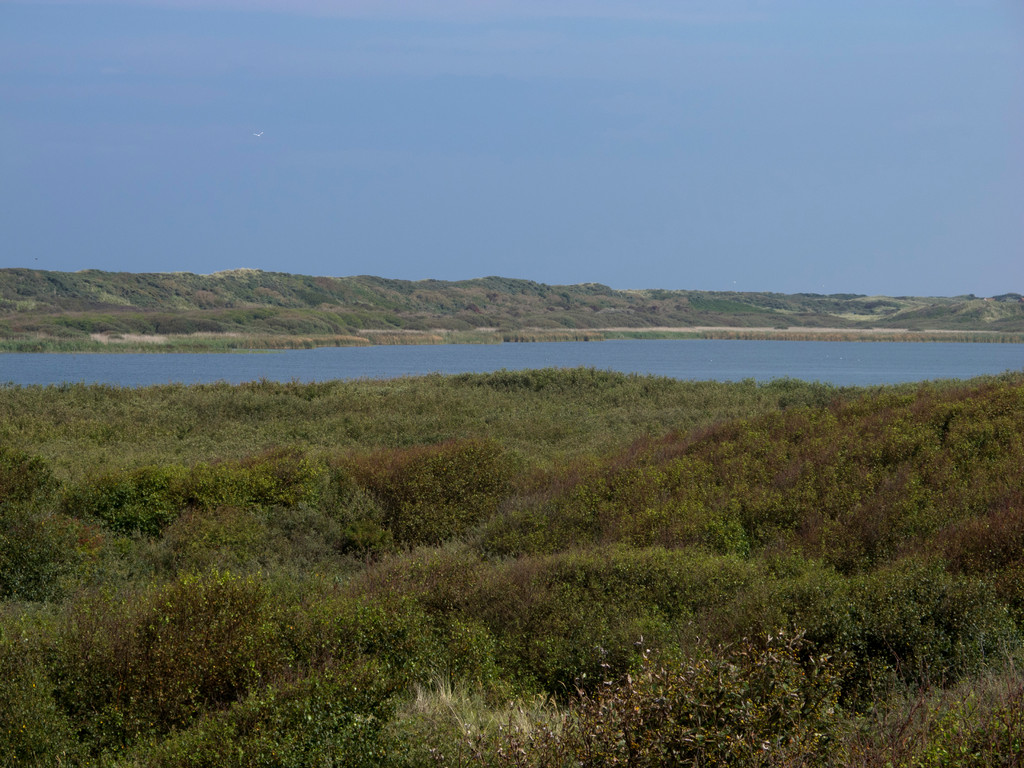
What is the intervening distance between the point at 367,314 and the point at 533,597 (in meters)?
122

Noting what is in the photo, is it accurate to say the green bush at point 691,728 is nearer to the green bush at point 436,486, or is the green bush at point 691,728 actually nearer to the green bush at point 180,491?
the green bush at point 436,486

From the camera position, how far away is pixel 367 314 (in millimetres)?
128500

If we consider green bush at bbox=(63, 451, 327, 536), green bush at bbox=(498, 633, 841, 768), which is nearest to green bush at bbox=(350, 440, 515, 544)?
green bush at bbox=(63, 451, 327, 536)

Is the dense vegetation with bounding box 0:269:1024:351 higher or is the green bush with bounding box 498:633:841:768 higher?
the dense vegetation with bounding box 0:269:1024:351

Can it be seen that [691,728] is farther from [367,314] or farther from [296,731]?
[367,314]

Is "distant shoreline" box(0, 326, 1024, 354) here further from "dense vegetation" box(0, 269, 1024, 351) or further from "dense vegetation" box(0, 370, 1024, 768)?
"dense vegetation" box(0, 370, 1024, 768)

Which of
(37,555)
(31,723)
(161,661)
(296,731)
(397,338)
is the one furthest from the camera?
(397,338)

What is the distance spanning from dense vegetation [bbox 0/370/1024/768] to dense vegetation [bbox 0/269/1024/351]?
221 feet

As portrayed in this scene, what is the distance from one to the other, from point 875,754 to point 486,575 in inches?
220

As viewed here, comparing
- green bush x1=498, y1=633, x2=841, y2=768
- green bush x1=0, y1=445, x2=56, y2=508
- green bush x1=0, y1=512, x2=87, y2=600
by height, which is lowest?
green bush x1=0, y1=512, x2=87, y2=600

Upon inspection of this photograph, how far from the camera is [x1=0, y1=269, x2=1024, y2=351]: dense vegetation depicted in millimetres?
90688

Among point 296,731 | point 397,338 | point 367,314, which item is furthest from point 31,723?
point 367,314

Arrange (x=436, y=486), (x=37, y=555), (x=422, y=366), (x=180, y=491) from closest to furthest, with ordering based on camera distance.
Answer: (x=37, y=555), (x=180, y=491), (x=436, y=486), (x=422, y=366)

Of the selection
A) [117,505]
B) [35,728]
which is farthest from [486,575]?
[117,505]
